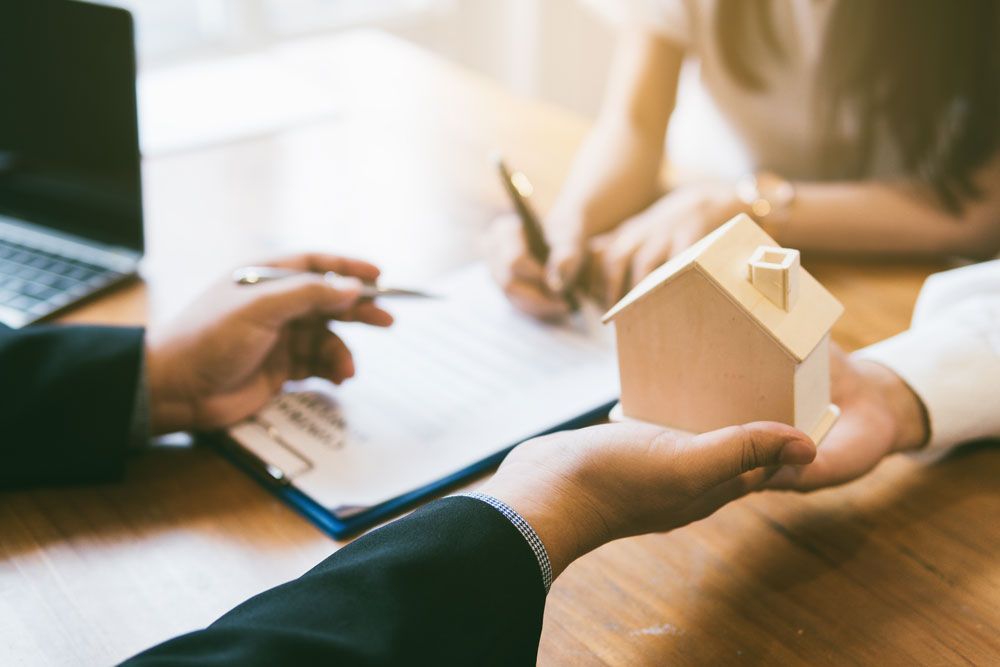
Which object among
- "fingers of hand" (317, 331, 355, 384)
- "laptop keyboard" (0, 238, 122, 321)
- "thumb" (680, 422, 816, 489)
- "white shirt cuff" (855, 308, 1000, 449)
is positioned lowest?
"laptop keyboard" (0, 238, 122, 321)

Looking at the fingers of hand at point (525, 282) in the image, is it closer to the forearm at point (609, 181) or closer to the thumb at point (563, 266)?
the thumb at point (563, 266)

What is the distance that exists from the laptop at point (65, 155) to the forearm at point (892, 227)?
0.77 m

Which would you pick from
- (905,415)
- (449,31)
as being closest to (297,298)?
(905,415)

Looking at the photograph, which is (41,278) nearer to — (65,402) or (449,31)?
(65,402)

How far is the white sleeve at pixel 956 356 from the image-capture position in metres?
0.72

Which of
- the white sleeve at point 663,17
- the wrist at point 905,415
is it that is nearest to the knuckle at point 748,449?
the wrist at point 905,415

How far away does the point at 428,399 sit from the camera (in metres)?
0.82

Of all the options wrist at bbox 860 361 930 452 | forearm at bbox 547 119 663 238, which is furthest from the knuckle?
forearm at bbox 547 119 663 238

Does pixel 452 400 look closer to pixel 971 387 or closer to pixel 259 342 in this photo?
pixel 259 342

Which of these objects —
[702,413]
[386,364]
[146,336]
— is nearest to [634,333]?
[702,413]

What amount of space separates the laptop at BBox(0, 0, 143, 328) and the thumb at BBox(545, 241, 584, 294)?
47cm

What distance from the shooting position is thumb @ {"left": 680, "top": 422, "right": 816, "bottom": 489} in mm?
549

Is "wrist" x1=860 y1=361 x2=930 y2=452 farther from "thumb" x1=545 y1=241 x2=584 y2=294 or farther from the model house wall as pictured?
"thumb" x1=545 y1=241 x2=584 y2=294

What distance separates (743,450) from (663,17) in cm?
101
